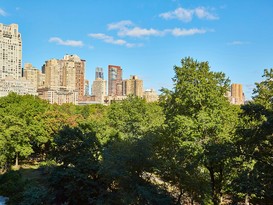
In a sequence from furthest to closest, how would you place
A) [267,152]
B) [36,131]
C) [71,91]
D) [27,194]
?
[71,91], [36,131], [27,194], [267,152]

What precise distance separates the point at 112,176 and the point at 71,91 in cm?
18180

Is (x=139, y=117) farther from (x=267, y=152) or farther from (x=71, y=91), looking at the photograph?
(x=71, y=91)

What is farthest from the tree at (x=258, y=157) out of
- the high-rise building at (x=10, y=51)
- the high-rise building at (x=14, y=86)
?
the high-rise building at (x=10, y=51)

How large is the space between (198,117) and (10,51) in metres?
173

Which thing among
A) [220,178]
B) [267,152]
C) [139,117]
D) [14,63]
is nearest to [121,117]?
[139,117]

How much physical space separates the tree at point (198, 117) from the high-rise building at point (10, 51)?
159896 mm

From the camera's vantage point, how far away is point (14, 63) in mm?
172125

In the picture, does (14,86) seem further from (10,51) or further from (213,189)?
(213,189)

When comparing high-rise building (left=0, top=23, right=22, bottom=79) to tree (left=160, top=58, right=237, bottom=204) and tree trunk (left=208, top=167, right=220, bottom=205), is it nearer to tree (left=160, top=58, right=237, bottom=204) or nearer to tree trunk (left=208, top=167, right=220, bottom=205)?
tree (left=160, top=58, right=237, bottom=204)

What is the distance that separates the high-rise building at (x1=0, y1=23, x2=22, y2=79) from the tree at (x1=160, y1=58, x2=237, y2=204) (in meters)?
160

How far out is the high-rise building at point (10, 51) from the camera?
166 meters

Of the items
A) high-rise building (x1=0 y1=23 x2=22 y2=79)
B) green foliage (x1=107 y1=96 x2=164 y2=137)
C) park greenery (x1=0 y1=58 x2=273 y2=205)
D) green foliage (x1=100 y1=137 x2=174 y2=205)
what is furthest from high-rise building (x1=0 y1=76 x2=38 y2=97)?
green foliage (x1=100 y1=137 x2=174 y2=205)

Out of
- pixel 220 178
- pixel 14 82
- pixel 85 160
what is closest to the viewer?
pixel 220 178

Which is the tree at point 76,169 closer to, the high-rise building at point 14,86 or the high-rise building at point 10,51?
the high-rise building at point 14,86
